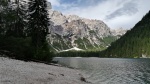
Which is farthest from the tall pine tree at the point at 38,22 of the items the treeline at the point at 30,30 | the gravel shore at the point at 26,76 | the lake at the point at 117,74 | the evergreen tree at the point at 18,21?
the gravel shore at the point at 26,76

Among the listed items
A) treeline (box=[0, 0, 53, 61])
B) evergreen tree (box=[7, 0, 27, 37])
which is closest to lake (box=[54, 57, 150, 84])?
treeline (box=[0, 0, 53, 61])

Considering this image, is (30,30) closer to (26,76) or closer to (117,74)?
(117,74)

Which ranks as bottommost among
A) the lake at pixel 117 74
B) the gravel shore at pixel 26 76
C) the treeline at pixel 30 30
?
the lake at pixel 117 74

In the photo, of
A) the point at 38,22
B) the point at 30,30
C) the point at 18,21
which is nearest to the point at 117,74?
the point at 38,22

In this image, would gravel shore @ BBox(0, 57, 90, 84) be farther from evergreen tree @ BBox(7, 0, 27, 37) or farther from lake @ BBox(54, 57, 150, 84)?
evergreen tree @ BBox(7, 0, 27, 37)

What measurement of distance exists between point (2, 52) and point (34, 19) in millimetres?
24495

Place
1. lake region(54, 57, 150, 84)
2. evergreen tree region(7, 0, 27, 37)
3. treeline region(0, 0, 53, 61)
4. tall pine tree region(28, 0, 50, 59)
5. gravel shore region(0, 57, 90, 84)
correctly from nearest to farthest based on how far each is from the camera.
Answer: gravel shore region(0, 57, 90, 84), lake region(54, 57, 150, 84), treeline region(0, 0, 53, 61), tall pine tree region(28, 0, 50, 59), evergreen tree region(7, 0, 27, 37)

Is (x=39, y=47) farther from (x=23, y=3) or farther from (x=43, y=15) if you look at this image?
(x=23, y=3)

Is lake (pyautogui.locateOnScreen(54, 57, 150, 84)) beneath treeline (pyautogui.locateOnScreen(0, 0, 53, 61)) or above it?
beneath

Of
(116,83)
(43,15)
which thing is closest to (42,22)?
(43,15)

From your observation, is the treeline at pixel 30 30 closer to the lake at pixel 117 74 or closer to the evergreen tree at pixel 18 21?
the evergreen tree at pixel 18 21

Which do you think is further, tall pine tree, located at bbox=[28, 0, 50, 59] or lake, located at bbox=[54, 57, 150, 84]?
tall pine tree, located at bbox=[28, 0, 50, 59]

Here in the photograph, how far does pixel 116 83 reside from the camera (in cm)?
4922

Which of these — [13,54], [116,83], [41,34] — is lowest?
[116,83]
